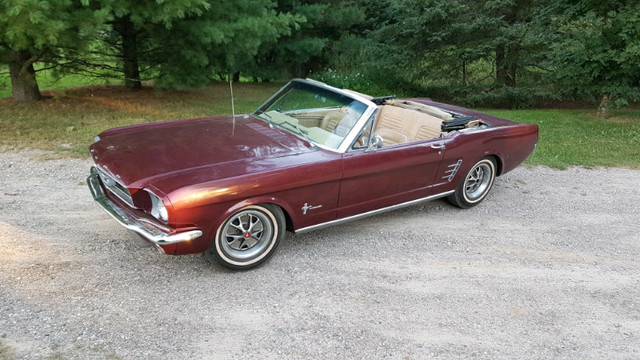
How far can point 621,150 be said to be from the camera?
8.80 m

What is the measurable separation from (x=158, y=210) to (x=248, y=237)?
2.44 ft

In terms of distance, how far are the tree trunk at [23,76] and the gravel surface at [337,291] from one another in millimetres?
5382

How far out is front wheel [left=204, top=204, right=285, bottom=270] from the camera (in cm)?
390

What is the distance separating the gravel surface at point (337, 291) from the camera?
129 inches

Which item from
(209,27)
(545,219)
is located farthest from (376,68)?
(545,219)

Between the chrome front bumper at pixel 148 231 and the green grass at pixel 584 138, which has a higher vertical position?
the chrome front bumper at pixel 148 231

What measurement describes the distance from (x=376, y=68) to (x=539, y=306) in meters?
12.0

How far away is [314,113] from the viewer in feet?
16.8

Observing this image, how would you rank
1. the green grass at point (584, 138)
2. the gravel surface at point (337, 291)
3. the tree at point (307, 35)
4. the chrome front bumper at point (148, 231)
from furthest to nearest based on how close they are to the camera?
the tree at point (307, 35) → the green grass at point (584, 138) → the chrome front bumper at point (148, 231) → the gravel surface at point (337, 291)

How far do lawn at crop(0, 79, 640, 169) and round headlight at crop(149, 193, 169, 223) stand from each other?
3966 millimetres

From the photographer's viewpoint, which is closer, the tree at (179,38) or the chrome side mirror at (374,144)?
the chrome side mirror at (374,144)

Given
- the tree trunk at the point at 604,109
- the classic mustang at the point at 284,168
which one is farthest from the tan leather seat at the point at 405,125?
the tree trunk at the point at 604,109

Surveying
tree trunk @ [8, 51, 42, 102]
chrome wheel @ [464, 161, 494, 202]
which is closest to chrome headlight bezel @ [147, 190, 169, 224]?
chrome wheel @ [464, 161, 494, 202]

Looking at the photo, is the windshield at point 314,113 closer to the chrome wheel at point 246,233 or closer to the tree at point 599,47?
the chrome wheel at point 246,233
